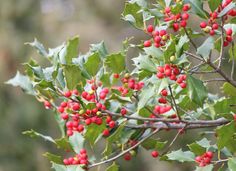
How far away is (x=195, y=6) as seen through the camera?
160 cm

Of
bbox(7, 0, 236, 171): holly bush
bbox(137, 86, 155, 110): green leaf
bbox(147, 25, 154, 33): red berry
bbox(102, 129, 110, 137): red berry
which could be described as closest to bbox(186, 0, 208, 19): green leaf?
bbox(7, 0, 236, 171): holly bush

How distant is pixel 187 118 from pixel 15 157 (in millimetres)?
4784

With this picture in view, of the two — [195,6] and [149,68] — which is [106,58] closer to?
[149,68]

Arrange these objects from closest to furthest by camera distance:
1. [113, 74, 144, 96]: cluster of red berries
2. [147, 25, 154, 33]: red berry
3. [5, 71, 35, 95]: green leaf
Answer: [147, 25, 154, 33]: red berry < [113, 74, 144, 96]: cluster of red berries < [5, 71, 35, 95]: green leaf

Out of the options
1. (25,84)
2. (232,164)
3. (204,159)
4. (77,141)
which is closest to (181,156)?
(204,159)

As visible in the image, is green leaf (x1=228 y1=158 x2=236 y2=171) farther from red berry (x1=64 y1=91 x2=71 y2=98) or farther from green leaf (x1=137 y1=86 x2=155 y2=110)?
red berry (x1=64 y1=91 x2=71 y2=98)

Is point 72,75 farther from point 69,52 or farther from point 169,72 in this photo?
point 169,72

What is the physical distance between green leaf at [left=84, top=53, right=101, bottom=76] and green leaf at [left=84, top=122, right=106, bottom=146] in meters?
0.14

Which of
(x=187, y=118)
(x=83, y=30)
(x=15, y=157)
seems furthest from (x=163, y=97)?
(x=83, y=30)

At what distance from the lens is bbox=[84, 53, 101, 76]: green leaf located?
5.44ft

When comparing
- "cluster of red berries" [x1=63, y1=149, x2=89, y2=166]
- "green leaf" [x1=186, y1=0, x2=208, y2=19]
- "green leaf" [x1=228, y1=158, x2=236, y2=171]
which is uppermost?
"green leaf" [x1=186, y1=0, x2=208, y2=19]

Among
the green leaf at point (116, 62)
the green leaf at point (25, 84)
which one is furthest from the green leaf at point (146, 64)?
the green leaf at point (25, 84)

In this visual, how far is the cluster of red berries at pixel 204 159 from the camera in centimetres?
165

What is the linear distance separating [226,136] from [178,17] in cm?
31
